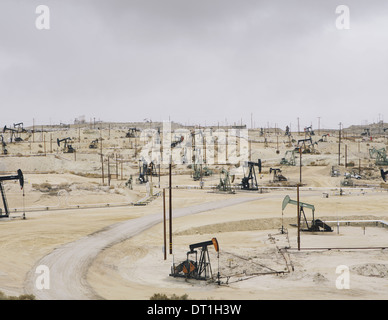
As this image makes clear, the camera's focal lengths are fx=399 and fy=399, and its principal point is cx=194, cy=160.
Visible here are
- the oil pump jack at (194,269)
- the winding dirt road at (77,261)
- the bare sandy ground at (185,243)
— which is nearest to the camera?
the winding dirt road at (77,261)

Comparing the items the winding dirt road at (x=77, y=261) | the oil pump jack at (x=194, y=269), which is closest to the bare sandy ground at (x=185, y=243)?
the winding dirt road at (x=77, y=261)

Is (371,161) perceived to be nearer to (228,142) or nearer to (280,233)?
(228,142)

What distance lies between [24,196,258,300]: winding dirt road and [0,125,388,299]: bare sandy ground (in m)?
0.05

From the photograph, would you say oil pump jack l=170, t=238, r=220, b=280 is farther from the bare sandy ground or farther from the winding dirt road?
the winding dirt road

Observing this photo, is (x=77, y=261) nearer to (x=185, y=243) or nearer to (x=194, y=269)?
(x=194, y=269)

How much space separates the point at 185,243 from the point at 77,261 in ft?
25.4

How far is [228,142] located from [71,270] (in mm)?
92805

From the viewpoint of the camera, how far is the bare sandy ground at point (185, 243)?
18.5 metres

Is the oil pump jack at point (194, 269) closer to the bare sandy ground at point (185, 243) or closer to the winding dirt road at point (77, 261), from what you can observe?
the bare sandy ground at point (185, 243)

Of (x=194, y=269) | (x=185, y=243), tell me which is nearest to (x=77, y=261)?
(x=194, y=269)

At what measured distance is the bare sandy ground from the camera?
18.5 m

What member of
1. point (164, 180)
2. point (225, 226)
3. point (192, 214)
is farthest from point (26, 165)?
point (225, 226)

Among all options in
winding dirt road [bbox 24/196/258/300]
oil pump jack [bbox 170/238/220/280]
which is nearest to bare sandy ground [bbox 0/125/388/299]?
winding dirt road [bbox 24/196/258/300]

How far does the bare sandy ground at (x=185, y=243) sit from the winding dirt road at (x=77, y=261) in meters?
0.05
